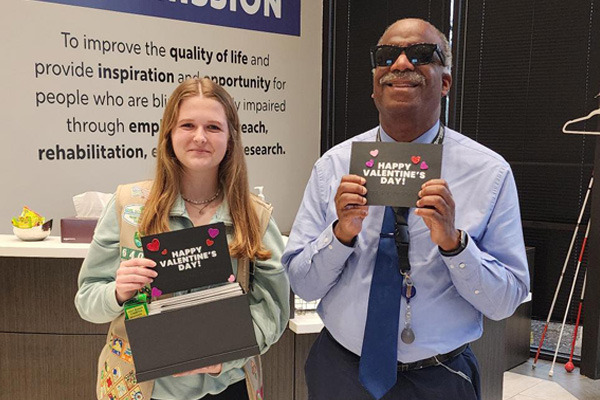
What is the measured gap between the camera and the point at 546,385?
14.0 feet

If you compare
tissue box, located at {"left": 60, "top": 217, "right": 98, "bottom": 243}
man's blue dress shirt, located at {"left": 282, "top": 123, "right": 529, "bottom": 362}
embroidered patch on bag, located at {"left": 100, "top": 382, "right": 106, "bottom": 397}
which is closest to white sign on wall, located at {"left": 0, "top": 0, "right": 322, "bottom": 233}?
tissue box, located at {"left": 60, "top": 217, "right": 98, "bottom": 243}

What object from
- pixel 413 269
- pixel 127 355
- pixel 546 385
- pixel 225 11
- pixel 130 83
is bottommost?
pixel 546 385

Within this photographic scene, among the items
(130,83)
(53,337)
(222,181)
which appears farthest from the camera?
(130,83)

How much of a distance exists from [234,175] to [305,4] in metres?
4.83

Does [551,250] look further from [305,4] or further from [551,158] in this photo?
[305,4]

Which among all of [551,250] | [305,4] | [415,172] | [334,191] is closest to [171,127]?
[334,191]

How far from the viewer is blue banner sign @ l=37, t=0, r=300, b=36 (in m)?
4.72

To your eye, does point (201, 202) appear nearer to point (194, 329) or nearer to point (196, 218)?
point (196, 218)

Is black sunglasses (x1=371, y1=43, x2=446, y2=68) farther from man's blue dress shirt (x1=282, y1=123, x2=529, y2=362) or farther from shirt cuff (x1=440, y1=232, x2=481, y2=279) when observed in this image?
shirt cuff (x1=440, y1=232, x2=481, y2=279)

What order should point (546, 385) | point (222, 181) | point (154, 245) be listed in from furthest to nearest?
point (546, 385)
point (222, 181)
point (154, 245)

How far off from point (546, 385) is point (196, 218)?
353 centimetres

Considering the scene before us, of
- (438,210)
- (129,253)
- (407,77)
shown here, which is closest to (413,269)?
(438,210)

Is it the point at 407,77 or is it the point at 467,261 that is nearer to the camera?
the point at 467,261

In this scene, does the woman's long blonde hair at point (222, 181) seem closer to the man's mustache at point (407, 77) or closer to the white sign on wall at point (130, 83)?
the man's mustache at point (407, 77)
